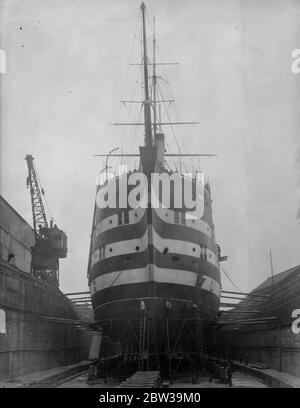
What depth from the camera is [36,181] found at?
32125 millimetres

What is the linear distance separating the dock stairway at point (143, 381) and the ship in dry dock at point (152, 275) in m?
1.42

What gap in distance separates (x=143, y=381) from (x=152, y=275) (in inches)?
147

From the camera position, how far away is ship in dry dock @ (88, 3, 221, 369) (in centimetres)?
1386

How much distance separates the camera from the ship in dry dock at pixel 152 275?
13.9 m

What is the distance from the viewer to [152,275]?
13766 millimetres

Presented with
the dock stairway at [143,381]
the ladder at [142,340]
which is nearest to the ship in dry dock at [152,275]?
the ladder at [142,340]

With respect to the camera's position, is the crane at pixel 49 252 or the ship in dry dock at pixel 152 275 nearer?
the ship in dry dock at pixel 152 275

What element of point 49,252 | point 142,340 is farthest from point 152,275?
point 49,252

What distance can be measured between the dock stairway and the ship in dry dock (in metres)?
1.42

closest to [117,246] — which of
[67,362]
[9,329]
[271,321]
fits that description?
[9,329]

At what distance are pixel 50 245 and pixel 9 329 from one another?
55.5 feet

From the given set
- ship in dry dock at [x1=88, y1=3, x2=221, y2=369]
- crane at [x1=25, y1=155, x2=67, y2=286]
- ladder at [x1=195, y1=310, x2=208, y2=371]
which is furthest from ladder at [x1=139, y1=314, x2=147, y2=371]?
crane at [x1=25, y1=155, x2=67, y2=286]

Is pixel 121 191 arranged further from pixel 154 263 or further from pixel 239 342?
pixel 239 342

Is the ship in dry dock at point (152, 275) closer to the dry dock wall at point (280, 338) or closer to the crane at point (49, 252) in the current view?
the dry dock wall at point (280, 338)
